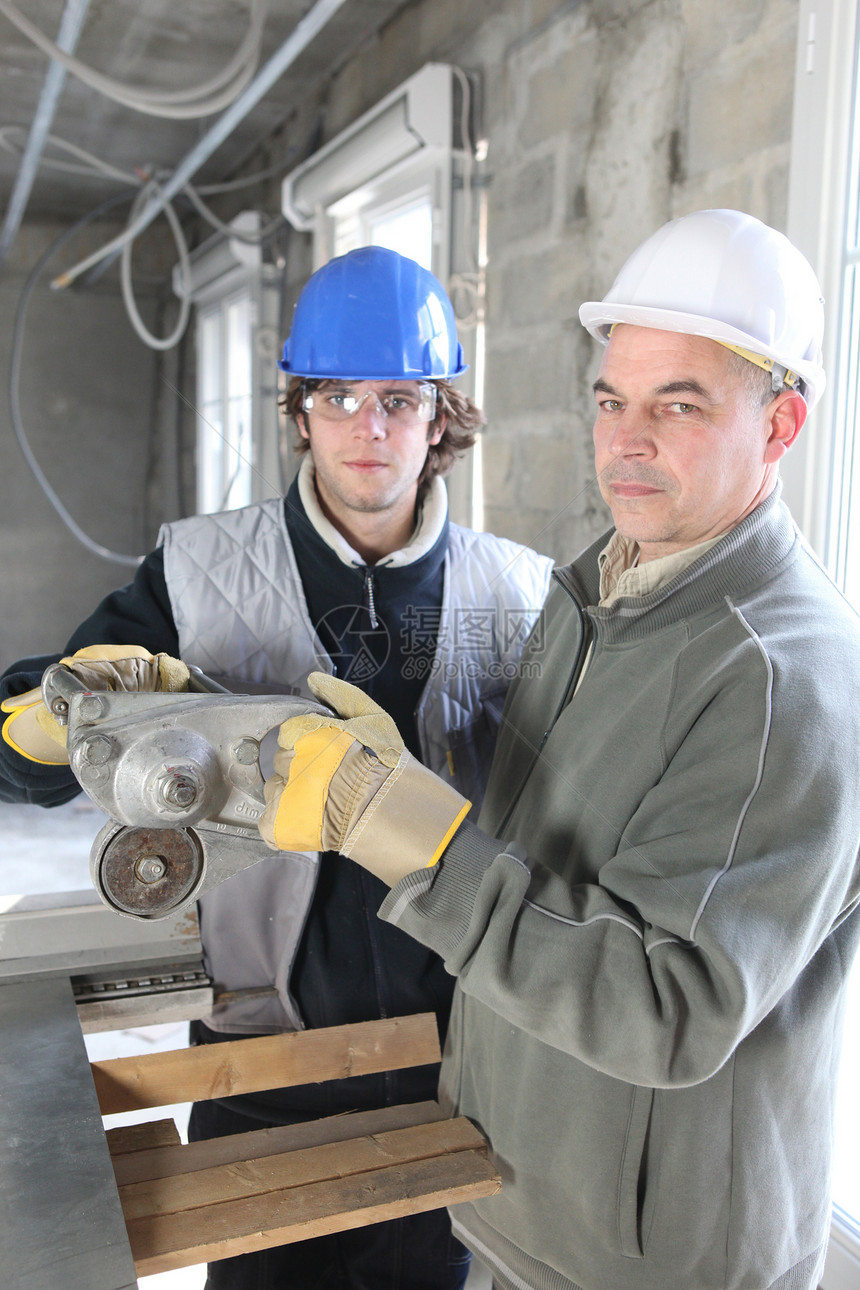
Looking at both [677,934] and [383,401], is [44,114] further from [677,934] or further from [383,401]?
[677,934]

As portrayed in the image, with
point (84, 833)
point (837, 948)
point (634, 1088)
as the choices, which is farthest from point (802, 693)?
point (84, 833)

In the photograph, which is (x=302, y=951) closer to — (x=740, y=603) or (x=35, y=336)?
(x=740, y=603)

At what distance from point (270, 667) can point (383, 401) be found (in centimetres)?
41

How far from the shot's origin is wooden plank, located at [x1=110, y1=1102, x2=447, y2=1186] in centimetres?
94

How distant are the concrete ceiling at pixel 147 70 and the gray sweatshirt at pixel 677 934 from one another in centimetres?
276

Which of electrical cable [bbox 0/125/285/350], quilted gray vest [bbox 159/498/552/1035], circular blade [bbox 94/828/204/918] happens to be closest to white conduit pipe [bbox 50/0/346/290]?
electrical cable [bbox 0/125/285/350]

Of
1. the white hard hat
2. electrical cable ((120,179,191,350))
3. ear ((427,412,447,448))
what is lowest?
ear ((427,412,447,448))

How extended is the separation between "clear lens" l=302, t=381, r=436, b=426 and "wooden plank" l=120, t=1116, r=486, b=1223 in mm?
913

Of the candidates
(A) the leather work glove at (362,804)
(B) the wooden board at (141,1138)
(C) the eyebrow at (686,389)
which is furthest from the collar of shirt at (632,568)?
(B) the wooden board at (141,1138)

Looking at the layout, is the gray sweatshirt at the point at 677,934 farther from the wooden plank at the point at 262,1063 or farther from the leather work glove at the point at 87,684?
the leather work glove at the point at 87,684

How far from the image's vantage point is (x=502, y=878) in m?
0.87

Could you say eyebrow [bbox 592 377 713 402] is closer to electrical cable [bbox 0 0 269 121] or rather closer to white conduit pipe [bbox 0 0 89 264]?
electrical cable [bbox 0 0 269 121]

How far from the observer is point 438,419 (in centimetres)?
153

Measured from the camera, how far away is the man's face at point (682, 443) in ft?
3.15
